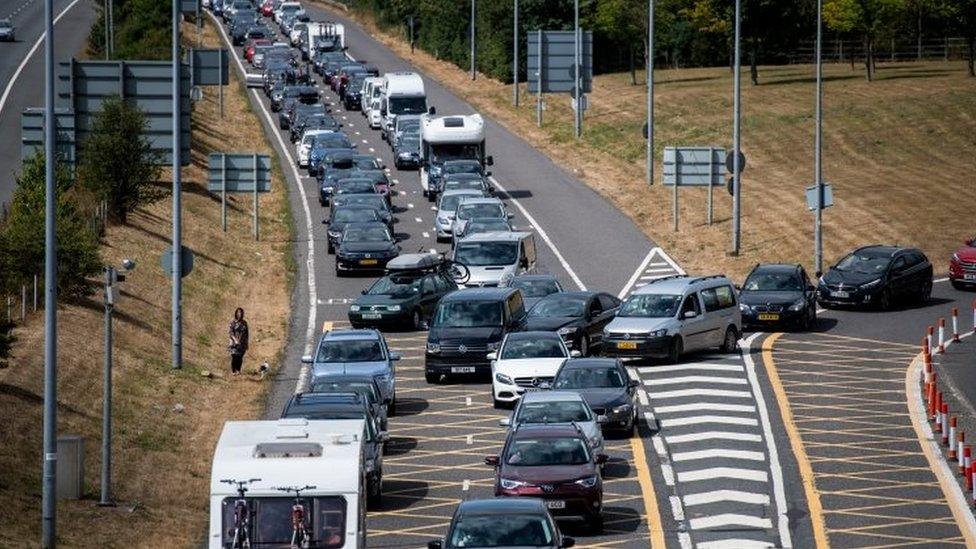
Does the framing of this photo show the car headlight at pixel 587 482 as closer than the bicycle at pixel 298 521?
No

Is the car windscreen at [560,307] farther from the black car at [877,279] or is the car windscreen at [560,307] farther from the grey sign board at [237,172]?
the grey sign board at [237,172]

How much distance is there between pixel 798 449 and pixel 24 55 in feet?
250

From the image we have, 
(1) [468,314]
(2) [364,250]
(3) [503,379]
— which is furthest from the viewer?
(2) [364,250]

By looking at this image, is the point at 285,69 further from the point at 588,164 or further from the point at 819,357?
the point at 819,357

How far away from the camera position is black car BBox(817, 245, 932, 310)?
53.0 meters

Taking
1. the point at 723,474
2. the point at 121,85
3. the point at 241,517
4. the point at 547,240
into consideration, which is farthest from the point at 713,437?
the point at 547,240

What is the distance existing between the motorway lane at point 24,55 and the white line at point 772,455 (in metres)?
28.1

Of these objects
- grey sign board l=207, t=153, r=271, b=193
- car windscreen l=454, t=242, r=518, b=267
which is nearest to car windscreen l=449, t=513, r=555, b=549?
car windscreen l=454, t=242, r=518, b=267

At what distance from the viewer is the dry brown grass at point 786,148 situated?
65.0 metres

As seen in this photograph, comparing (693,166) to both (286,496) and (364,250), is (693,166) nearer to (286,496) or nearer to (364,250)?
(364,250)

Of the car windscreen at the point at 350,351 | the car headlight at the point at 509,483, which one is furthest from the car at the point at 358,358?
the car headlight at the point at 509,483

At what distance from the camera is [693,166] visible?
205 feet

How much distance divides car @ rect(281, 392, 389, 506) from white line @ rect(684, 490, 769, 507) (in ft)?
16.4

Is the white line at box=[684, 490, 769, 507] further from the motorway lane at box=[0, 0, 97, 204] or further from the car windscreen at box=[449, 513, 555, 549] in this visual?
the motorway lane at box=[0, 0, 97, 204]
